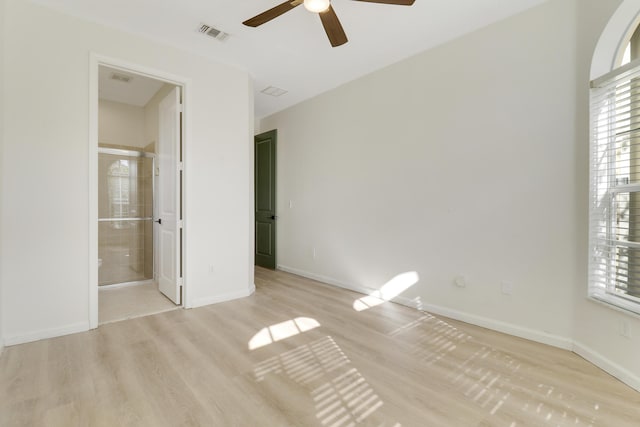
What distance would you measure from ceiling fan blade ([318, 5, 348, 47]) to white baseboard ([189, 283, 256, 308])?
9.95ft

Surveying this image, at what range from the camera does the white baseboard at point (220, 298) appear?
11.9 ft

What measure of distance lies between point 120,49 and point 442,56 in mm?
3297

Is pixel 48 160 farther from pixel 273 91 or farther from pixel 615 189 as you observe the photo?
pixel 615 189

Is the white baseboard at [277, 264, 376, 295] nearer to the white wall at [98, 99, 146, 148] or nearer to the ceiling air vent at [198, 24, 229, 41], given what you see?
the white wall at [98, 99, 146, 148]

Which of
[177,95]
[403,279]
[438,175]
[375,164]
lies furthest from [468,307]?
[177,95]

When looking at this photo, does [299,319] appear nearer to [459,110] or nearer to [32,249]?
[32,249]

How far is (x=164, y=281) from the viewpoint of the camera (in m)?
4.08

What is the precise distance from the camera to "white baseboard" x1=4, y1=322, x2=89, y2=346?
2576 mm

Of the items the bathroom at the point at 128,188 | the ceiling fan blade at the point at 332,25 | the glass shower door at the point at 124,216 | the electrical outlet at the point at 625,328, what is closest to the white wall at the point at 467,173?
the electrical outlet at the point at 625,328

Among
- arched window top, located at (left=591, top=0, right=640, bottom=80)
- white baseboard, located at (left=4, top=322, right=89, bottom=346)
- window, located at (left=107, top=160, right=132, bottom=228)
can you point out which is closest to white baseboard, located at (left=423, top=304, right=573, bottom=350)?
arched window top, located at (left=591, top=0, right=640, bottom=80)

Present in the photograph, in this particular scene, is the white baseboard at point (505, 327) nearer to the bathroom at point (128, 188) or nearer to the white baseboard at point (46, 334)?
the white baseboard at point (46, 334)

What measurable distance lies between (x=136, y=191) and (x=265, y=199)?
2121 mm

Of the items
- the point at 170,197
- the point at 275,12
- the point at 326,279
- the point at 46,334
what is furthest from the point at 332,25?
the point at 46,334

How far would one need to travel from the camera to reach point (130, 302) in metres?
3.75
